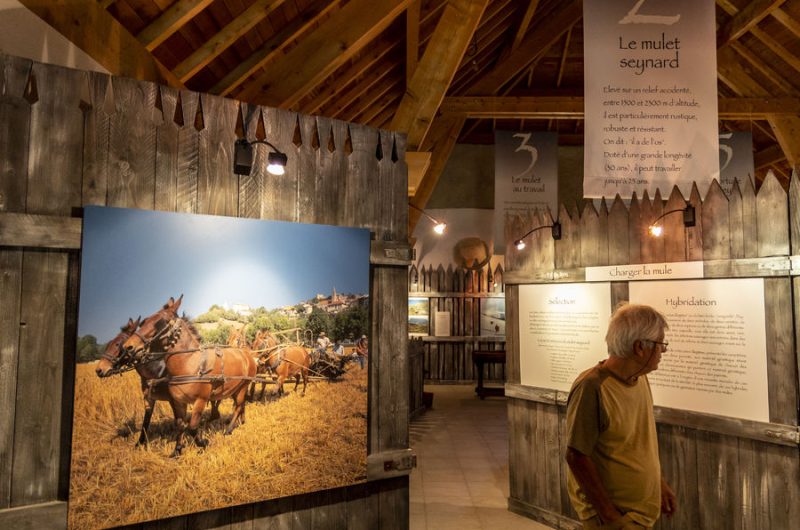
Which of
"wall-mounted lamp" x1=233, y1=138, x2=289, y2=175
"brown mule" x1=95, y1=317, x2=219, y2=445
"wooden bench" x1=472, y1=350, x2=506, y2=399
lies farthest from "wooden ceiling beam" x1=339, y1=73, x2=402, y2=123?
"wooden bench" x1=472, y1=350, x2=506, y2=399

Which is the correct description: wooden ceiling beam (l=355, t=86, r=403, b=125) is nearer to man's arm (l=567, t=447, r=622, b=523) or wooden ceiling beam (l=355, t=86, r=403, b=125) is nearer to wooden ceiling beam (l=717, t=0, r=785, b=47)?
wooden ceiling beam (l=717, t=0, r=785, b=47)

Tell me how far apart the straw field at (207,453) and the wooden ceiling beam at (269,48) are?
9.07 feet

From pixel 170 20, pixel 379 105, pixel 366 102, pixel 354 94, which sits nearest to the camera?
pixel 170 20

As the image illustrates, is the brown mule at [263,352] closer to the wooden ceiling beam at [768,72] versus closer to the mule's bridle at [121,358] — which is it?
the mule's bridle at [121,358]

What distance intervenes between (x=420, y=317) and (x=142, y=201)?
33.8 ft

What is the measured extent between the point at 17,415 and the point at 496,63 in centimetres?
1070

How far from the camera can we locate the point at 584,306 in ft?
14.0

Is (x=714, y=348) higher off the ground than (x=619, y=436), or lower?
higher

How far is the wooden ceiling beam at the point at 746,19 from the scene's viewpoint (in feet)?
26.1

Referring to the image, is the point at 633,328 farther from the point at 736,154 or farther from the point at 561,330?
the point at 736,154

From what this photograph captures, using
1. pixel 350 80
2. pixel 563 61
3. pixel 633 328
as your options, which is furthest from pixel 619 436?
pixel 563 61

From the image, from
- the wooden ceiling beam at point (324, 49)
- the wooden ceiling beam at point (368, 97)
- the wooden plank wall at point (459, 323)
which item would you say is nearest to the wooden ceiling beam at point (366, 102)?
the wooden ceiling beam at point (368, 97)

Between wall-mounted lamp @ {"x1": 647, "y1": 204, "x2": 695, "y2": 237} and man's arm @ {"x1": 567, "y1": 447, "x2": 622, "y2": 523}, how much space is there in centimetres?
227

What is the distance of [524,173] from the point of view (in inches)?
388
